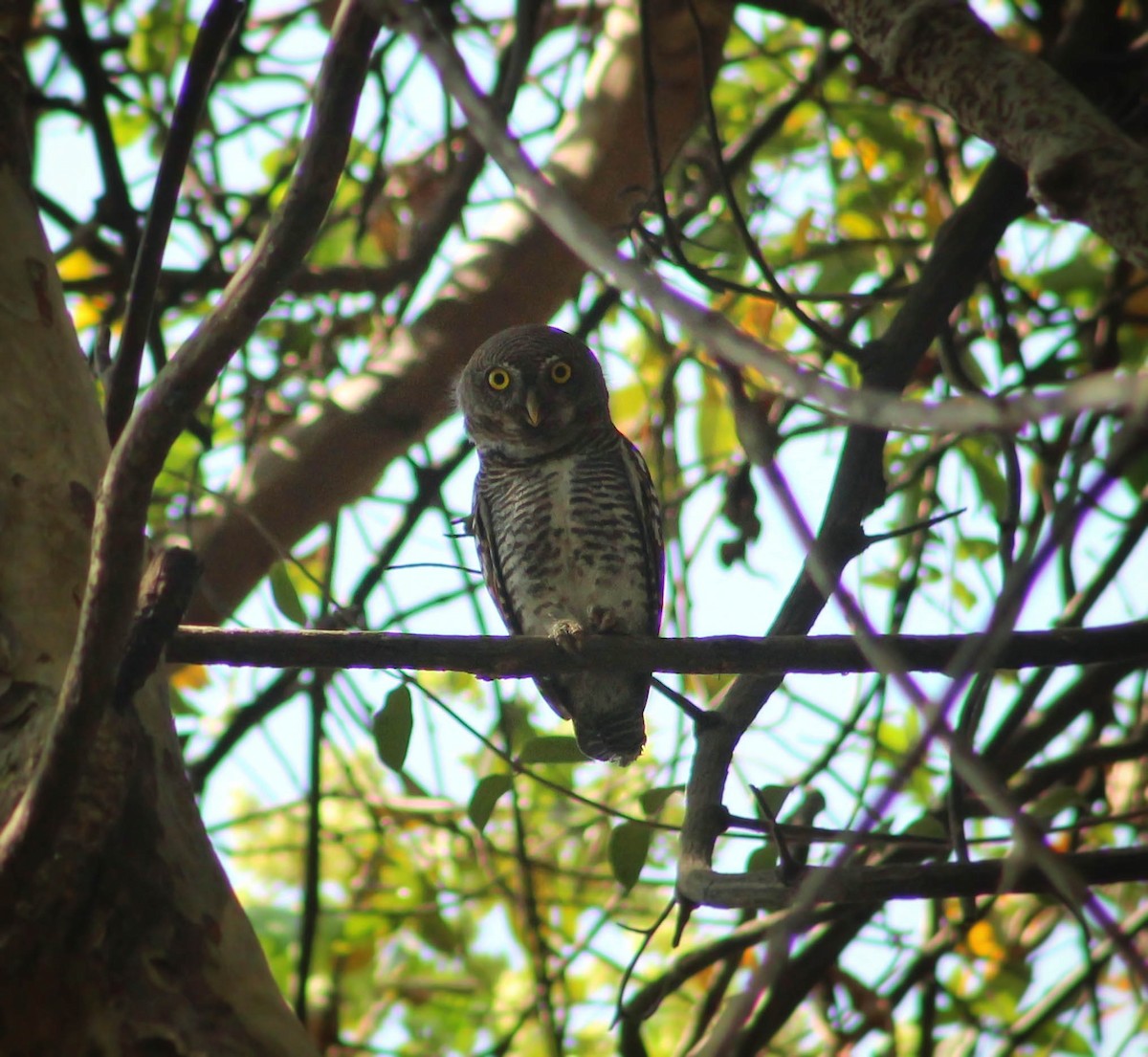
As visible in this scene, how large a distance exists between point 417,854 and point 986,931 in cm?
197

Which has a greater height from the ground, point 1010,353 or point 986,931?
point 1010,353

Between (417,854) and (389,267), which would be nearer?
(389,267)

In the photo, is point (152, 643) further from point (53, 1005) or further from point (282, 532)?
point (282, 532)

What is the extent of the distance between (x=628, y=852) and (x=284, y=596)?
845mm

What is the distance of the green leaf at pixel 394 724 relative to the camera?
2.26 metres

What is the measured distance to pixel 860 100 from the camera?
4.41 m

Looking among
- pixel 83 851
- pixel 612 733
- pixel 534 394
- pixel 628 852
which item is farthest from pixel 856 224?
pixel 83 851

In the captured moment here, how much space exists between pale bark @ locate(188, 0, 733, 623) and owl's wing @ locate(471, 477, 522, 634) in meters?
0.44

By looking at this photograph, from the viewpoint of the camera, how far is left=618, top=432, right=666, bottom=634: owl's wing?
3.62 metres

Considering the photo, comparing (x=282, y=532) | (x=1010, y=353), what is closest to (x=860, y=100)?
(x=1010, y=353)

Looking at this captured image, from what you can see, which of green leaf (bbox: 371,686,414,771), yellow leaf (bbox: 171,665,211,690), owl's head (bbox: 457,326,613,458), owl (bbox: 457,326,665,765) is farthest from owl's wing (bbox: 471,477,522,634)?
green leaf (bbox: 371,686,414,771)

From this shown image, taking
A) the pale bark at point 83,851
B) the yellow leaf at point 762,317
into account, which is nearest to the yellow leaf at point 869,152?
the yellow leaf at point 762,317

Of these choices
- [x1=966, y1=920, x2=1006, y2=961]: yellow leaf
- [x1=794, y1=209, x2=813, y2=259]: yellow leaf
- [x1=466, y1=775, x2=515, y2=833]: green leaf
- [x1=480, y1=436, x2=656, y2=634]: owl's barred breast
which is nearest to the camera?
[x1=466, y1=775, x2=515, y2=833]: green leaf

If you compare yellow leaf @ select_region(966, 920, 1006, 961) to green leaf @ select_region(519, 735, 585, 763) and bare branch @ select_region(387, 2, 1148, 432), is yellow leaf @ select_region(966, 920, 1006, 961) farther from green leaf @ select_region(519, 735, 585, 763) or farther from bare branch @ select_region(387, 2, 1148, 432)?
bare branch @ select_region(387, 2, 1148, 432)
